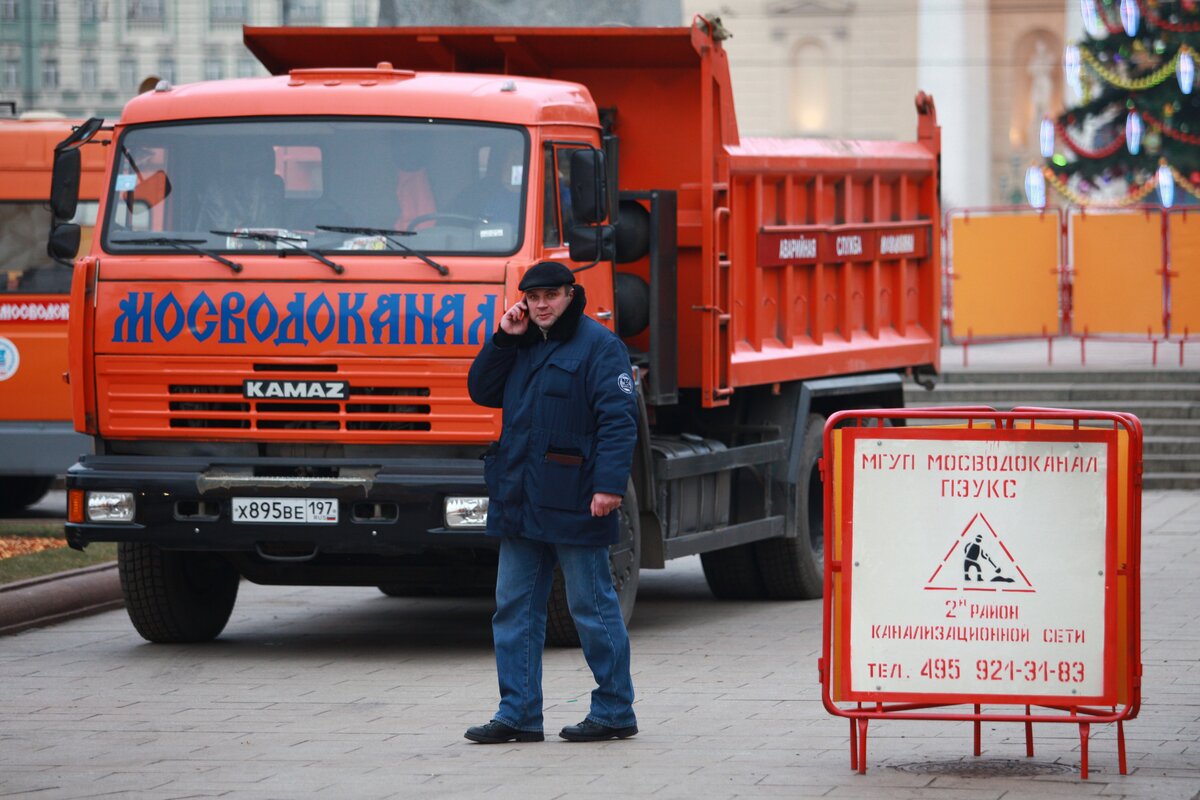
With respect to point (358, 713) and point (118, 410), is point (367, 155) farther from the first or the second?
point (358, 713)

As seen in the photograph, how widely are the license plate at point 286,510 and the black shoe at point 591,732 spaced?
237 cm

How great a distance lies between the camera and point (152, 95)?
36.0 ft

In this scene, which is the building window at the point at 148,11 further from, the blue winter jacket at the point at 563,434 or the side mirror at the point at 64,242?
the blue winter jacket at the point at 563,434

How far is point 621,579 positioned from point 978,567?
360 cm

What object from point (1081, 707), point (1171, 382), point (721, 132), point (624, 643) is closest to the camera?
point (1081, 707)

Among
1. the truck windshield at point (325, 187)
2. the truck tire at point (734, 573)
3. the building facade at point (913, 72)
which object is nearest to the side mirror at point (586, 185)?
the truck windshield at point (325, 187)

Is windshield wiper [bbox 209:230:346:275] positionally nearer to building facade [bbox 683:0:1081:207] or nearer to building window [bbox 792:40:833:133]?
building facade [bbox 683:0:1081:207]

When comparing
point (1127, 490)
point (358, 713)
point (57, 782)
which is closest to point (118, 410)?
point (358, 713)

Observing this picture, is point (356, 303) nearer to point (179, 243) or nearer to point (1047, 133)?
point (179, 243)

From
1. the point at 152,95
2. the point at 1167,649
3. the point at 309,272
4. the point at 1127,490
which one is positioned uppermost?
the point at 152,95

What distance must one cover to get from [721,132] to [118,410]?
11.5 feet

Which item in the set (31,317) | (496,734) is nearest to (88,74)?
(31,317)

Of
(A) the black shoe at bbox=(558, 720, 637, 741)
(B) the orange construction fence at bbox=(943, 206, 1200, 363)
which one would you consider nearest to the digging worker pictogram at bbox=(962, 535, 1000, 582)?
(A) the black shoe at bbox=(558, 720, 637, 741)

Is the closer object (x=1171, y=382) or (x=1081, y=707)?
(x=1081, y=707)
